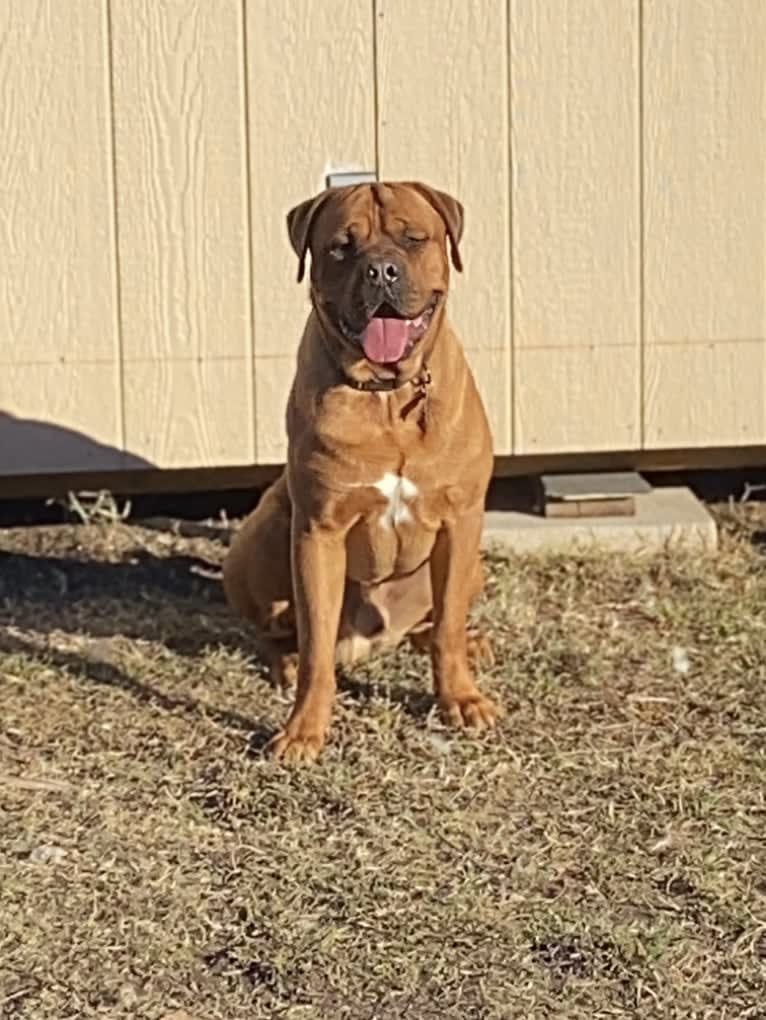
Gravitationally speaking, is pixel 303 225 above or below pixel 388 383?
above

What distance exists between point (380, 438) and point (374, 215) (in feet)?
1.48

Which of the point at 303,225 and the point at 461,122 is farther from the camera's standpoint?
the point at 461,122

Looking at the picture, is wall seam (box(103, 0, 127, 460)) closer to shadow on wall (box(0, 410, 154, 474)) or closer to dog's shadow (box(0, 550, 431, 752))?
shadow on wall (box(0, 410, 154, 474))

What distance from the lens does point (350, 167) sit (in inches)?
205

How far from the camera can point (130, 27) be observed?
5070mm

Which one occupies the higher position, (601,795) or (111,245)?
(111,245)

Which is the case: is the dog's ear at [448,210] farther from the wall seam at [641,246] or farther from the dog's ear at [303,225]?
the wall seam at [641,246]

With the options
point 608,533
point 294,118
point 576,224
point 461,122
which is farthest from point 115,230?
point 608,533

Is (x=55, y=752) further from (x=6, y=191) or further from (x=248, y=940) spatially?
(x=6, y=191)

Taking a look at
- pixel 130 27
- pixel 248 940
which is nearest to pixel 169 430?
pixel 130 27

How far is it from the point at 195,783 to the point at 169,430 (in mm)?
1625

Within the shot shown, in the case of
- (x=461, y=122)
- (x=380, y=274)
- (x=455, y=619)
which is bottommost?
(x=455, y=619)

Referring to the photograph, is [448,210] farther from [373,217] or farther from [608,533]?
[608,533]

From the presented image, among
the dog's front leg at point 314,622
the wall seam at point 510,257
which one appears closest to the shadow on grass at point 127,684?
the dog's front leg at point 314,622
